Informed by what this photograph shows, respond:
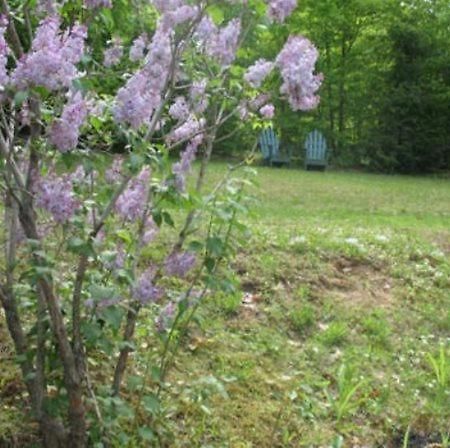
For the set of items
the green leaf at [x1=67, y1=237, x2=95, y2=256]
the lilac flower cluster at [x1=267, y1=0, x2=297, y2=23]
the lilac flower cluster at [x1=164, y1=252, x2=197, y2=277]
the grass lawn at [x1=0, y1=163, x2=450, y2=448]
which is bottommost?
the grass lawn at [x1=0, y1=163, x2=450, y2=448]

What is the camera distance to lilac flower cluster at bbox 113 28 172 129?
211 centimetres

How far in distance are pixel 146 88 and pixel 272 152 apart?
55.2ft

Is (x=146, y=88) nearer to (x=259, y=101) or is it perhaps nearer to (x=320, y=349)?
(x=259, y=101)

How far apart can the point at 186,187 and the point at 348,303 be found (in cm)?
263

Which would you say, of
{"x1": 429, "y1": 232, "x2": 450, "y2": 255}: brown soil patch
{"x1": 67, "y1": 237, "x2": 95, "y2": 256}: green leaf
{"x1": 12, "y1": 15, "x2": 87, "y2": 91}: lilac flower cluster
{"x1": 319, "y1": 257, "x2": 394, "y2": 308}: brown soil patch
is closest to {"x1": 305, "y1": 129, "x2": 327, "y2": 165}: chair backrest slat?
{"x1": 429, "y1": 232, "x2": 450, "y2": 255}: brown soil patch

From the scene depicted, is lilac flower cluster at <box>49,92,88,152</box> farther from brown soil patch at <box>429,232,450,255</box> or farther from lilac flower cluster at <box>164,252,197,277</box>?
brown soil patch at <box>429,232,450,255</box>

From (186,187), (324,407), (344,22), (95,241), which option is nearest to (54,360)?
(95,241)

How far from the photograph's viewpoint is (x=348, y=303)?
475 cm

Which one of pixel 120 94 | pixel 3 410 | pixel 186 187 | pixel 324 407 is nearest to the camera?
pixel 120 94

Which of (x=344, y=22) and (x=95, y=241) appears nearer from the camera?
(x=95, y=241)

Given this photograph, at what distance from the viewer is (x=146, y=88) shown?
2.21 metres

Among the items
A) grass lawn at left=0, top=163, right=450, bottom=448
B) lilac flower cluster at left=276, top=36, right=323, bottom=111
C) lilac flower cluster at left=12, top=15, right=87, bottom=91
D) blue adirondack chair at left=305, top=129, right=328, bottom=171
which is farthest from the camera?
blue adirondack chair at left=305, top=129, right=328, bottom=171

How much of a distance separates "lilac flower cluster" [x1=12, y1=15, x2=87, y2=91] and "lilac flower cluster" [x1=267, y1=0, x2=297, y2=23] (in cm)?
69

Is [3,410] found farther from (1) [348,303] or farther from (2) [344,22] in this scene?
(2) [344,22]
